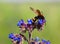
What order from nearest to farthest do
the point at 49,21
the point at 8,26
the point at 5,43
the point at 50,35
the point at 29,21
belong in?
1. the point at 29,21
2. the point at 5,43
3. the point at 50,35
4. the point at 8,26
5. the point at 49,21

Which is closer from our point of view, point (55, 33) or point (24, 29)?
point (24, 29)

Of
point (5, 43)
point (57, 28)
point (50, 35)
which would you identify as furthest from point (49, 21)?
point (5, 43)

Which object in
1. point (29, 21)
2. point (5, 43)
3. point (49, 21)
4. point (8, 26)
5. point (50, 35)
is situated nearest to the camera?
point (29, 21)

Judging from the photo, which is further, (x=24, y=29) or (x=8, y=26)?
(x=8, y=26)

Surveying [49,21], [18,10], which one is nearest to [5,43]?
[49,21]

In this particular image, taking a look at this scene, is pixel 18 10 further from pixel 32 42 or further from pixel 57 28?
pixel 32 42

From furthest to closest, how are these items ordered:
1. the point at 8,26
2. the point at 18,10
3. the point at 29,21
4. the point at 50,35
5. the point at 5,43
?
the point at 18,10
the point at 8,26
the point at 50,35
the point at 5,43
the point at 29,21

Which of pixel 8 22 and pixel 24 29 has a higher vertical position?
pixel 24 29

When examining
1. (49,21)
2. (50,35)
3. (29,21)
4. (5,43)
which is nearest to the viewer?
(29,21)

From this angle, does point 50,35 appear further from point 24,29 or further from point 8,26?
point 24,29
